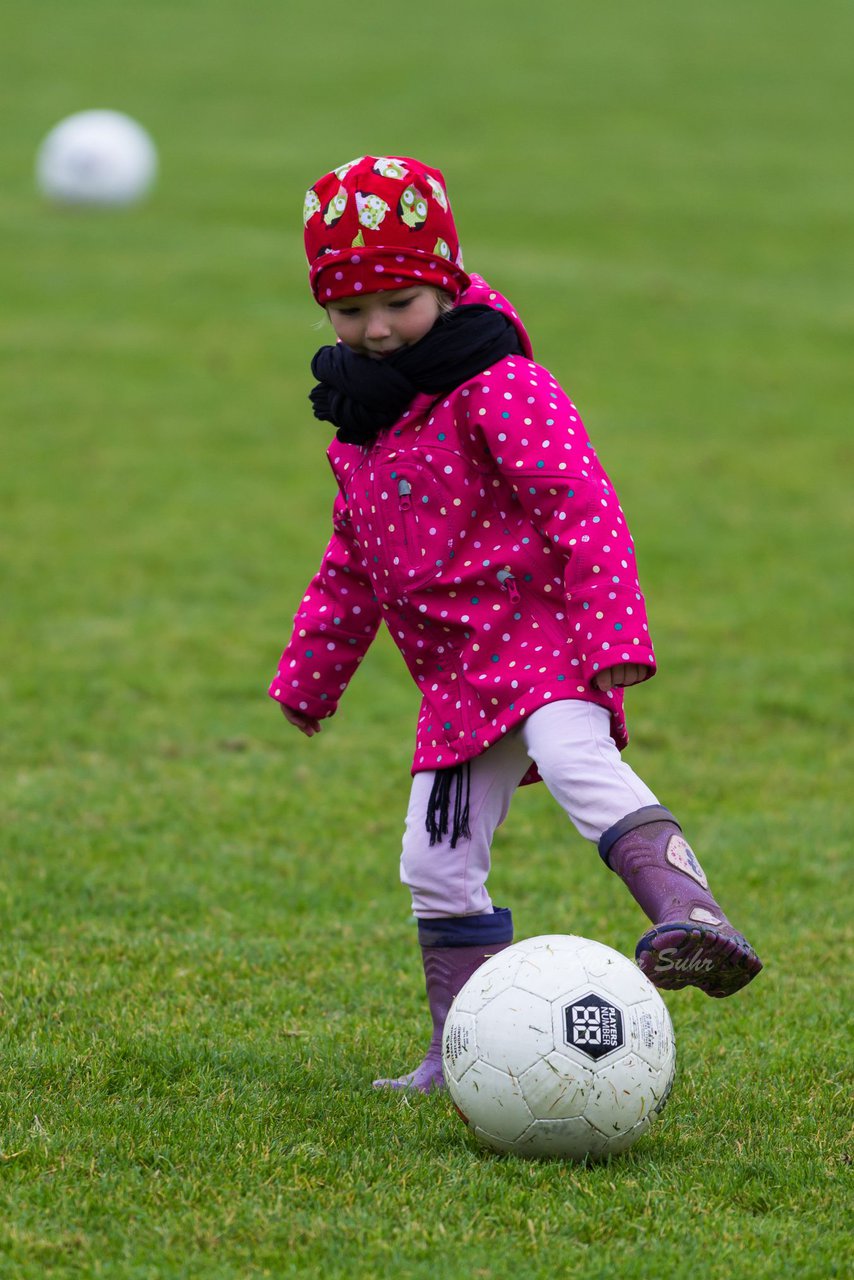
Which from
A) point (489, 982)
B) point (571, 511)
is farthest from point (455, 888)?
point (571, 511)

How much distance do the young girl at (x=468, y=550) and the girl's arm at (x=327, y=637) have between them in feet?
0.70

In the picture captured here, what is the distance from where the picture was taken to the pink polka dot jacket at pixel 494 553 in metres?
3.79

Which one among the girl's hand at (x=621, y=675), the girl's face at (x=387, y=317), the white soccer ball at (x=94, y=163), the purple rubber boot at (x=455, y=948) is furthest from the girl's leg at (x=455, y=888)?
the white soccer ball at (x=94, y=163)

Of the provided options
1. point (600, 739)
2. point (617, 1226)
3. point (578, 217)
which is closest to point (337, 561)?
point (600, 739)

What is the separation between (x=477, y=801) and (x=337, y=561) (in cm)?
74

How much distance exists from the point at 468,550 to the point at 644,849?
81 cm

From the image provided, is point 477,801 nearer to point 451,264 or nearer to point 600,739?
point 600,739

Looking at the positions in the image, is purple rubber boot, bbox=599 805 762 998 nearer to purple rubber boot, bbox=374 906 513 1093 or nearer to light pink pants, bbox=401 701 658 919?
light pink pants, bbox=401 701 658 919

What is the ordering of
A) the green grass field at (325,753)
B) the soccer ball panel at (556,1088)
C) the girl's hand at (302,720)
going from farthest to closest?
1. the girl's hand at (302,720)
2. the soccer ball panel at (556,1088)
3. the green grass field at (325,753)

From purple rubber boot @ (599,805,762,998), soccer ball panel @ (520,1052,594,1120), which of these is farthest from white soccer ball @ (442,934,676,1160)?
purple rubber boot @ (599,805,762,998)

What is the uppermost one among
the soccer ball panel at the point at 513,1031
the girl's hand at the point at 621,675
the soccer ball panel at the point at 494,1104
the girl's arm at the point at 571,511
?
the girl's arm at the point at 571,511

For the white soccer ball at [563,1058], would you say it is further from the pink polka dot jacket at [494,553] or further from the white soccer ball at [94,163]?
the white soccer ball at [94,163]

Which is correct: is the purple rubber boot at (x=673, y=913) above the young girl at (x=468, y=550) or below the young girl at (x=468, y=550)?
below

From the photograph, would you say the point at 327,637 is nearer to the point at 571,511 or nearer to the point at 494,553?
the point at 494,553
